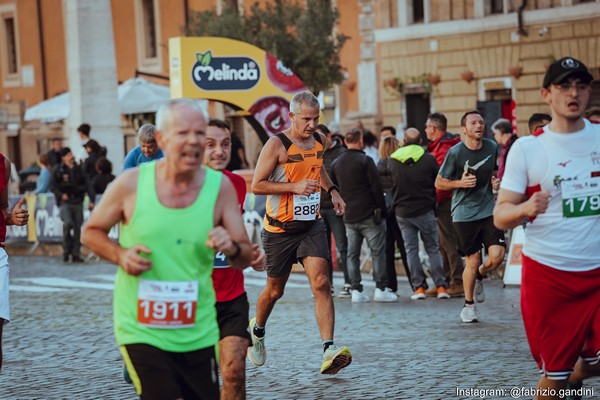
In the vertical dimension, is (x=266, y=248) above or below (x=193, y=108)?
below

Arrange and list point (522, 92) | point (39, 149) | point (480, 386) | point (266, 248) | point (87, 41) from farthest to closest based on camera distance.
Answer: point (39, 149), point (522, 92), point (87, 41), point (266, 248), point (480, 386)

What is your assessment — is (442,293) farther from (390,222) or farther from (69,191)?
(69,191)

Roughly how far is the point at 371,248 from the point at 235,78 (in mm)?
6682

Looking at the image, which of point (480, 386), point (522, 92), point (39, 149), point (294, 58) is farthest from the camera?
point (39, 149)

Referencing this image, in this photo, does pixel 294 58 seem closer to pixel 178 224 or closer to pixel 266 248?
pixel 266 248

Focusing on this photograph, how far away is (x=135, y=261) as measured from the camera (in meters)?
5.72

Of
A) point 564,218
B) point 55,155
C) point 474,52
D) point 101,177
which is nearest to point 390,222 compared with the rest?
point 101,177

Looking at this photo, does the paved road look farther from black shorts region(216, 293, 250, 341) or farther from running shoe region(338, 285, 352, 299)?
black shorts region(216, 293, 250, 341)

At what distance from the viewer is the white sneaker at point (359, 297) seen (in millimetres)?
15609

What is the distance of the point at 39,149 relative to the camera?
51.5 metres

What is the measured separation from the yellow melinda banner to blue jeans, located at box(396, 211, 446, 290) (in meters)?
6.42

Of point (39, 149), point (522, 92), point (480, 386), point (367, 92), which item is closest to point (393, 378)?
point (480, 386)

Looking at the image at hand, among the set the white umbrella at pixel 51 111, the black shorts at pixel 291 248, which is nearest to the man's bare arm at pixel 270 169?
the black shorts at pixel 291 248

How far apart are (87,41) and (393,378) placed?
66.3 ft
